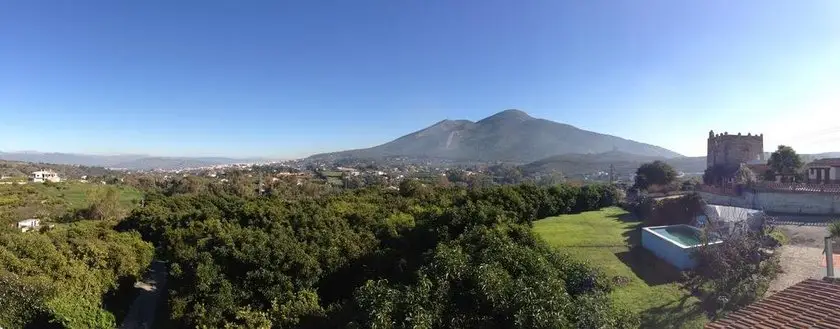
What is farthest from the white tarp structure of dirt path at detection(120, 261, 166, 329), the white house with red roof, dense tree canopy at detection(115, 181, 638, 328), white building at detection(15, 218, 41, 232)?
white building at detection(15, 218, 41, 232)

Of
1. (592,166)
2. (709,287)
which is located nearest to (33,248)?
(709,287)

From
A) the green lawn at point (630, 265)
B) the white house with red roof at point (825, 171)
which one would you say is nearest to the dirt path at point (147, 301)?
the green lawn at point (630, 265)

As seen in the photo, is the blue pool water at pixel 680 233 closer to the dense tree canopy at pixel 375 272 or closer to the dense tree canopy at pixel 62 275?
the dense tree canopy at pixel 375 272

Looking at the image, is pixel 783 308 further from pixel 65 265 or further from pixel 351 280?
pixel 65 265

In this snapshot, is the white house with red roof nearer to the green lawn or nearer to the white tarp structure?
the white tarp structure

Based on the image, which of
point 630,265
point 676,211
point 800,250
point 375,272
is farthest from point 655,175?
point 375,272
